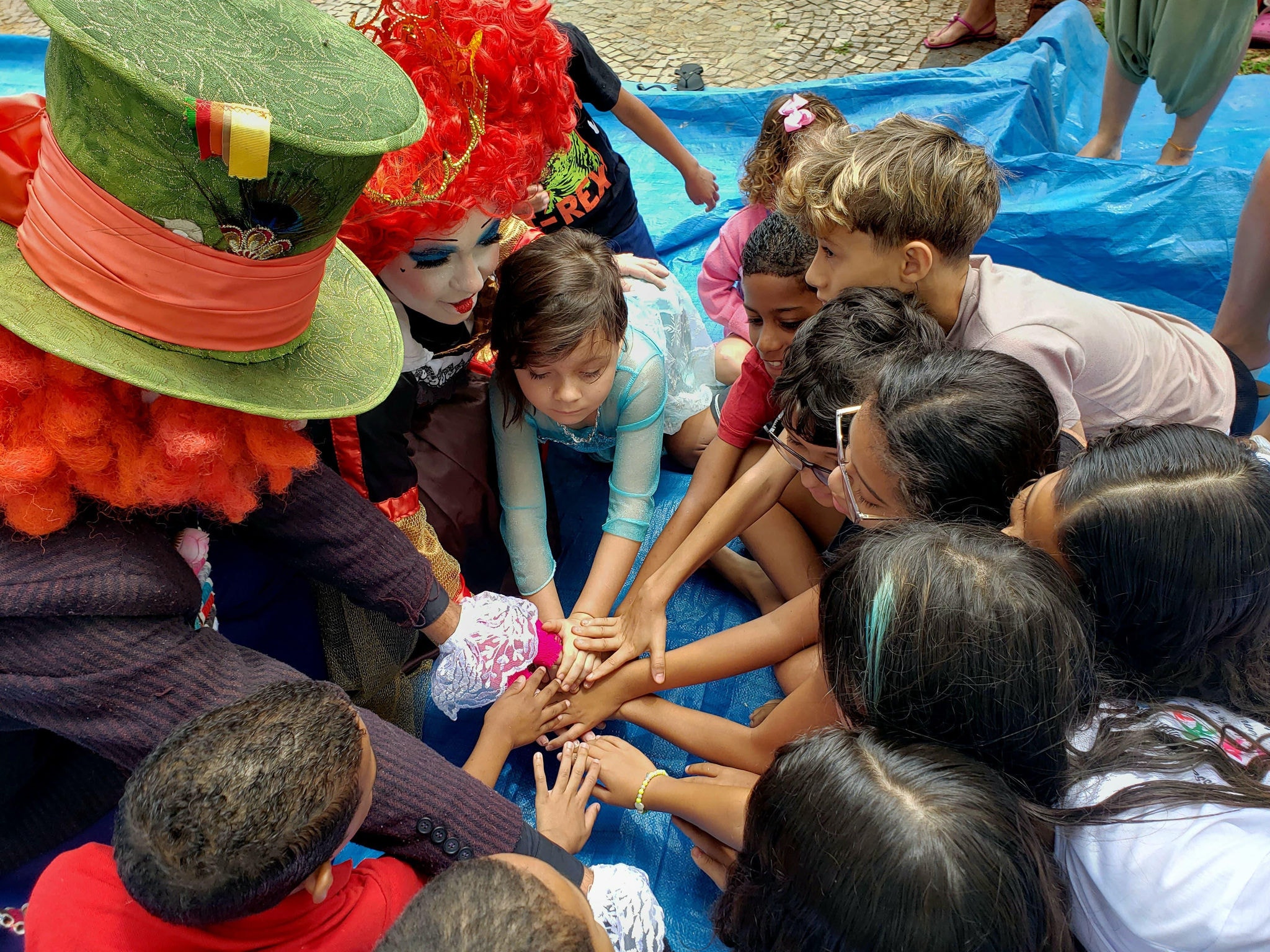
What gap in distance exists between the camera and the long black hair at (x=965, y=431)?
1318mm

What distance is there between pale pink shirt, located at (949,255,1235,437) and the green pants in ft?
4.73

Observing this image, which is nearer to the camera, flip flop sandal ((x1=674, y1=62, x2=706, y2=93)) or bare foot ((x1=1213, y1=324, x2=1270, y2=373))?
bare foot ((x1=1213, y1=324, x2=1270, y2=373))

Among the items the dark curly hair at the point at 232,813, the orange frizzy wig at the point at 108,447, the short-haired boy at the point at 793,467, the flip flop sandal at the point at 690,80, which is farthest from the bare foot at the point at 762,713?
the flip flop sandal at the point at 690,80

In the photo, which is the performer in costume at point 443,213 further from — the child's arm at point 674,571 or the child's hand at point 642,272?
the child's hand at point 642,272

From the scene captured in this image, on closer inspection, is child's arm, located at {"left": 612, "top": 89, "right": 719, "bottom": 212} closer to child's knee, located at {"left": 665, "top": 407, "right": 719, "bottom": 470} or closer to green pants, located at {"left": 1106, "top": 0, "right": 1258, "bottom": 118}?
child's knee, located at {"left": 665, "top": 407, "right": 719, "bottom": 470}

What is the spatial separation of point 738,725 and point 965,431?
702mm

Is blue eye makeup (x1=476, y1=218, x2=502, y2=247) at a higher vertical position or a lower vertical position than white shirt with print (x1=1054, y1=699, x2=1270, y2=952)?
higher

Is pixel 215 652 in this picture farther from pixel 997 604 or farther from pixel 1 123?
pixel 997 604

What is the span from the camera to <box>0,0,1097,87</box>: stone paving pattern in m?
4.16

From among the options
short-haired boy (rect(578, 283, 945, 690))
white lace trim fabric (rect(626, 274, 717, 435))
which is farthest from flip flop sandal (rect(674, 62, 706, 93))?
short-haired boy (rect(578, 283, 945, 690))

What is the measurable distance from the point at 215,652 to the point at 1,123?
71 cm

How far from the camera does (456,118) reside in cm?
148

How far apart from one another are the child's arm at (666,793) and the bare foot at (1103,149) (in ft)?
8.58

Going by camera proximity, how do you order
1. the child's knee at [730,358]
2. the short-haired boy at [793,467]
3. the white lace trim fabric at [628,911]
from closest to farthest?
the white lace trim fabric at [628,911]
the short-haired boy at [793,467]
the child's knee at [730,358]
